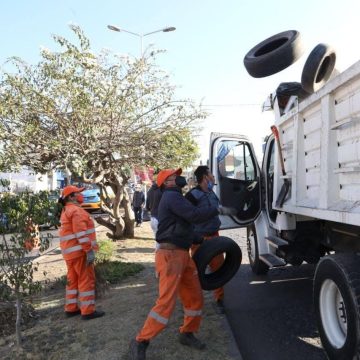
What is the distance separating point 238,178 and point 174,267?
3.33 metres

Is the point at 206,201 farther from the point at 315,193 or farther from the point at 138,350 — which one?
the point at 138,350

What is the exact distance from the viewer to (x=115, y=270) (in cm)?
760

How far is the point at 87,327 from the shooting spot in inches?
199

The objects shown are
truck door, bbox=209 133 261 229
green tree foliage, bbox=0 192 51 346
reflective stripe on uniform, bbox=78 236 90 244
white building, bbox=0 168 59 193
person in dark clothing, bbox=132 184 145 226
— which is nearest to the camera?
green tree foliage, bbox=0 192 51 346

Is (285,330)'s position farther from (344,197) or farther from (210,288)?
(344,197)

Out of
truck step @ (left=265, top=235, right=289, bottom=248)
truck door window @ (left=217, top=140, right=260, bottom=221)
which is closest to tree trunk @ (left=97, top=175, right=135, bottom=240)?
truck door window @ (left=217, top=140, right=260, bottom=221)

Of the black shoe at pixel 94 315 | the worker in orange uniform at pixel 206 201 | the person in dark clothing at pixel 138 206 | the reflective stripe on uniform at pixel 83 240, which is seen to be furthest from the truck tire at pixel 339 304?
the person in dark clothing at pixel 138 206

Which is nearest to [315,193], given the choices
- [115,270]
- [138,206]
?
[115,270]

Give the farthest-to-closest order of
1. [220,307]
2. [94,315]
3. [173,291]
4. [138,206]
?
[138,206] < [220,307] < [94,315] < [173,291]

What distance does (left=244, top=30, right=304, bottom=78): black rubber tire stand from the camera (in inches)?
207

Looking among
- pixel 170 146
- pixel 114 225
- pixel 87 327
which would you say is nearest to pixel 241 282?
pixel 87 327

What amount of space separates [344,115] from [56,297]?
4.80 m

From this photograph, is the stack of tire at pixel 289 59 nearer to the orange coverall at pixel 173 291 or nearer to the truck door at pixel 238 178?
the truck door at pixel 238 178

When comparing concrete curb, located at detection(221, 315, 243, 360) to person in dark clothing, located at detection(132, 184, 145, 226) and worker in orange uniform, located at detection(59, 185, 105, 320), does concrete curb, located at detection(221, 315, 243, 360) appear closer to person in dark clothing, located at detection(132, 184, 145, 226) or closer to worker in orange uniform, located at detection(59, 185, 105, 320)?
worker in orange uniform, located at detection(59, 185, 105, 320)
